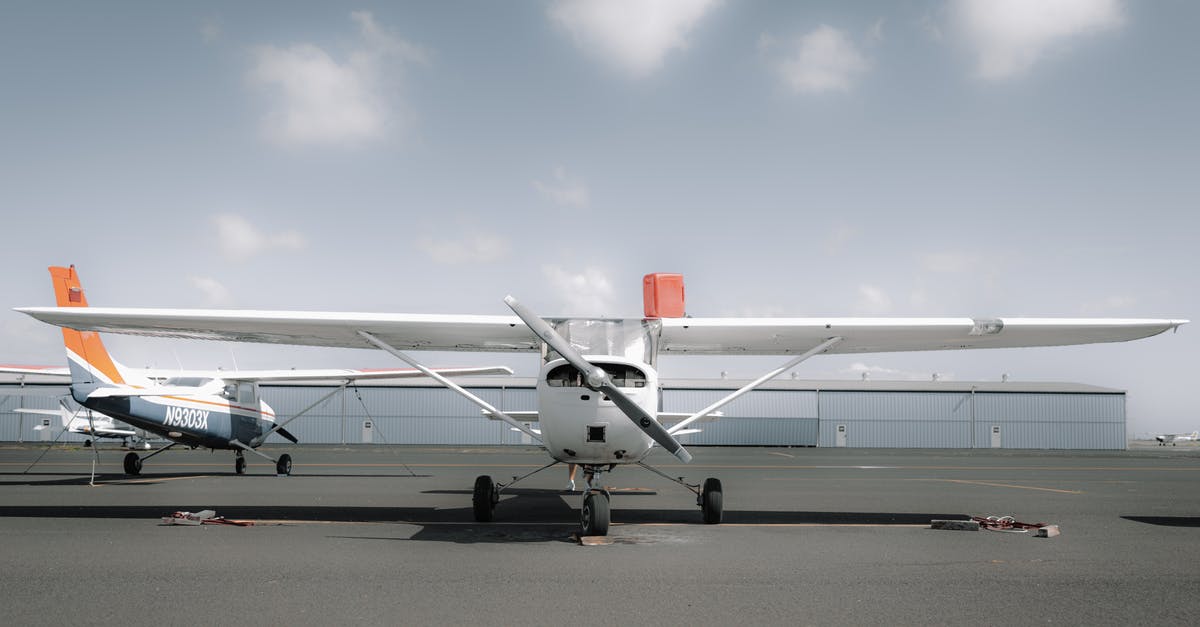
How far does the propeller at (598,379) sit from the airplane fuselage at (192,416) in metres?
12.6

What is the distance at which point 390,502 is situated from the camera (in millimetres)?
13531

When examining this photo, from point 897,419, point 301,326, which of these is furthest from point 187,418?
point 897,419

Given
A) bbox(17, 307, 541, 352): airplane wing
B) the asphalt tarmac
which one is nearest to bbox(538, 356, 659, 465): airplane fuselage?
the asphalt tarmac

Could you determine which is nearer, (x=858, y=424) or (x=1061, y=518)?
(x=1061, y=518)

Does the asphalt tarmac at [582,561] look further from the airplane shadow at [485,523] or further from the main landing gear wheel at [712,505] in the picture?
the main landing gear wheel at [712,505]

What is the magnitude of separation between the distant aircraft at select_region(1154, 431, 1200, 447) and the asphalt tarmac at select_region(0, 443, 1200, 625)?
78.4m

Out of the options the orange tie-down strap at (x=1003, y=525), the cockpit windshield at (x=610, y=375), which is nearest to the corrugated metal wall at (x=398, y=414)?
the orange tie-down strap at (x=1003, y=525)

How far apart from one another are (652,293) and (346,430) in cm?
4013

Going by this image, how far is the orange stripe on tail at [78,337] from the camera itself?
52.0 feet

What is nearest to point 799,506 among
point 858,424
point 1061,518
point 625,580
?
point 1061,518

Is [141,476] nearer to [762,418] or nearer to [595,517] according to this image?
[595,517]

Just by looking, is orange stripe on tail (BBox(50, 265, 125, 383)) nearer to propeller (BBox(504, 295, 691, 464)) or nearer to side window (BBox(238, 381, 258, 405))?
side window (BBox(238, 381, 258, 405))

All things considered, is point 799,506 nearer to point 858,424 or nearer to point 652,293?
point 652,293

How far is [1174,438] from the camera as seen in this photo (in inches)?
3292
